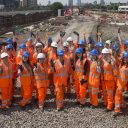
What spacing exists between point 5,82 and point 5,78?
4.4 inches

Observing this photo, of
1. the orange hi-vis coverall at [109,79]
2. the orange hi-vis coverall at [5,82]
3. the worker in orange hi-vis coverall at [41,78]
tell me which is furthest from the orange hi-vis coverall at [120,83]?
the orange hi-vis coverall at [5,82]

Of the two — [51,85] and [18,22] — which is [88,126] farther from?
[18,22]

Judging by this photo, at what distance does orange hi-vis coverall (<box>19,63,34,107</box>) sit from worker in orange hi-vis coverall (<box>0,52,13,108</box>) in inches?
13.9

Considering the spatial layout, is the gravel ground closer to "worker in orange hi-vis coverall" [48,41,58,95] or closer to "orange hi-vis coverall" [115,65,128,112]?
"orange hi-vis coverall" [115,65,128,112]

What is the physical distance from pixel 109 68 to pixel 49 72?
6.18 ft

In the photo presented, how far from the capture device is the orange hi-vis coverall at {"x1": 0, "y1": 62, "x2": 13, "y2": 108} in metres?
9.21

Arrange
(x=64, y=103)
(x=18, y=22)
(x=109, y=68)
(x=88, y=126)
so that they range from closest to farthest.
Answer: (x=88, y=126)
(x=109, y=68)
(x=64, y=103)
(x=18, y=22)

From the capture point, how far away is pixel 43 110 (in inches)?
366

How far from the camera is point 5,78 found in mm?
9219

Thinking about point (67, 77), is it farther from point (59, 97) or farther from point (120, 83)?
point (120, 83)

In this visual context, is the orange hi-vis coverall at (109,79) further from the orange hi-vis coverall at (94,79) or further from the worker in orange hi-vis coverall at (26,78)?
the worker in orange hi-vis coverall at (26,78)

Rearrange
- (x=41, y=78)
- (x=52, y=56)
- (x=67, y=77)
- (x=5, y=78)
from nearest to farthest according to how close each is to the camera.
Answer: (x=5, y=78)
(x=41, y=78)
(x=67, y=77)
(x=52, y=56)

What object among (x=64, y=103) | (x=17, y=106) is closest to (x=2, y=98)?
(x=17, y=106)

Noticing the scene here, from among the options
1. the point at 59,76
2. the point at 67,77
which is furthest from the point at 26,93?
the point at 67,77
